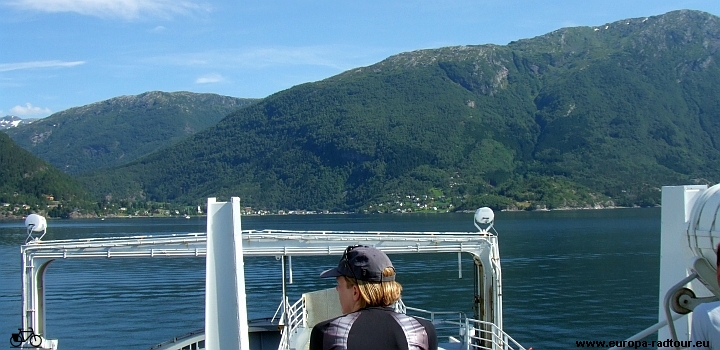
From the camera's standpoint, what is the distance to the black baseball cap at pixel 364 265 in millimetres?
3480

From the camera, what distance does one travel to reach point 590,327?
131 feet

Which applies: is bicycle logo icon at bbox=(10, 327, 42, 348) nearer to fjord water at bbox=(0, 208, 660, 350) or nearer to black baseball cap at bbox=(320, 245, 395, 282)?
fjord water at bbox=(0, 208, 660, 350)

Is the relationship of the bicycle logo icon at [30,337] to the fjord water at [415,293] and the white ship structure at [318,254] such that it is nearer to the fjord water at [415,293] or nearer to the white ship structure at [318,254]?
the white ship structure at [318,254]

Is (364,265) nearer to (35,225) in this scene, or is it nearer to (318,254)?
(318,254)

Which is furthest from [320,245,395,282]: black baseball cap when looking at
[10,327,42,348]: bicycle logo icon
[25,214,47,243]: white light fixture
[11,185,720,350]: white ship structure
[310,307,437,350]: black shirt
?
[25,214,47,243]: white light fixture

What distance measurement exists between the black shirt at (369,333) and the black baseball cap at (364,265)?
0.50ft

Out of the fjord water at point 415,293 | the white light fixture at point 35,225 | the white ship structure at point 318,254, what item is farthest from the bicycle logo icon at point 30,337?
the fjord water at point 415,293

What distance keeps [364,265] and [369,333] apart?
316 millimetres

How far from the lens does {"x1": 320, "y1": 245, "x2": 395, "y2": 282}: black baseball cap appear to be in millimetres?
3480

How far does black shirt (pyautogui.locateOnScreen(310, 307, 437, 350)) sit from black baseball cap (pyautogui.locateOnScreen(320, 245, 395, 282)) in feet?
0.50

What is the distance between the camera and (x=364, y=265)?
3.49m

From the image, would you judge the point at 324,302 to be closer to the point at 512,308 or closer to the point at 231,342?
the point at 231,342

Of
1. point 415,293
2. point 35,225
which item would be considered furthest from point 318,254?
point 415,293

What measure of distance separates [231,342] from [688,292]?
297 inches
